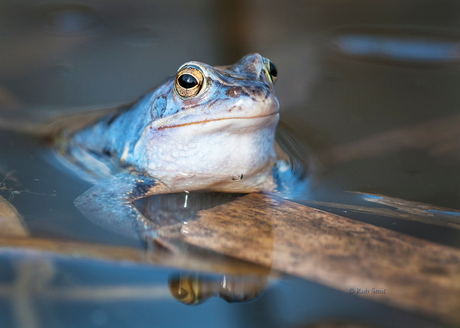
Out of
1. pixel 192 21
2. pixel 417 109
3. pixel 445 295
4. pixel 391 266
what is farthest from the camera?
pixel 192 21

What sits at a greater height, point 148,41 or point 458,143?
point 148,41

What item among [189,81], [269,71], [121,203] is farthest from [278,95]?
[121,203]

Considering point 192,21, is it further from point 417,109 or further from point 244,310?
point 244,310

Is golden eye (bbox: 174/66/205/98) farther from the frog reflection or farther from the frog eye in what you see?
the frog reflection

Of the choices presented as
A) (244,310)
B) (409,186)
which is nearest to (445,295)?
(244,310)

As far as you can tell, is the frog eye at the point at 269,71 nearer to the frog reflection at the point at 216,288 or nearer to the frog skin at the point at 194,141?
the frog skin at the point at 194,141

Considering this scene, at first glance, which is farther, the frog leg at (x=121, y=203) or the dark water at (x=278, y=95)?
the frog leg at (x=121, y=203)

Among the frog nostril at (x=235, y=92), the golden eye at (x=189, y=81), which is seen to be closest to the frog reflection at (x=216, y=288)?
the frog nostril at (x=235, y=92)
